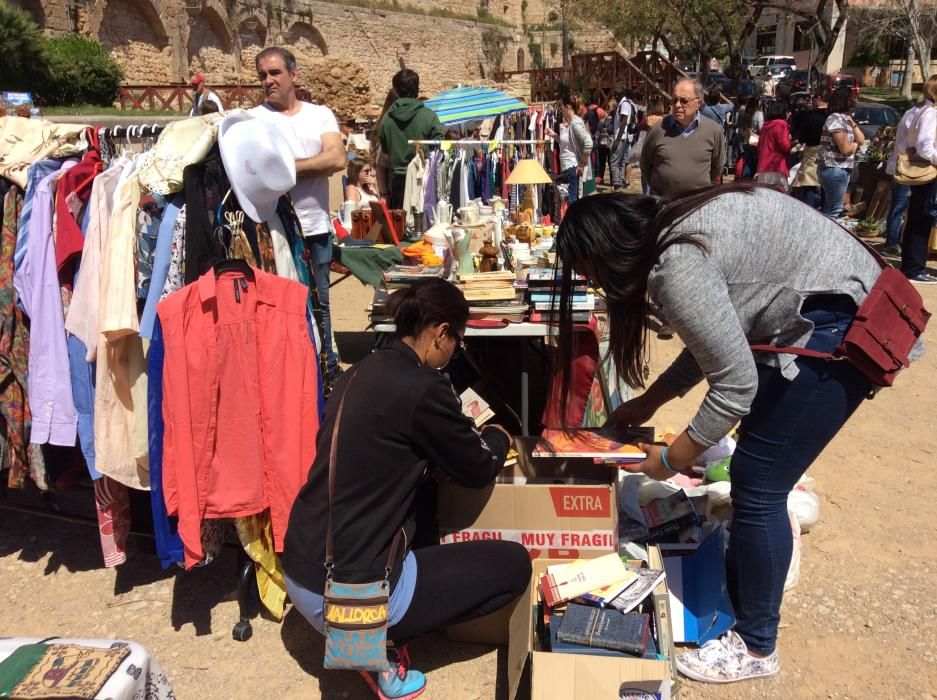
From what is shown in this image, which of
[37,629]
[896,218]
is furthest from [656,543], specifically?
[896,218]

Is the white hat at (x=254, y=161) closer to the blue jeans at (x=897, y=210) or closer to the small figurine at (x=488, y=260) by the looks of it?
the small figurine at (x=488, y=260)

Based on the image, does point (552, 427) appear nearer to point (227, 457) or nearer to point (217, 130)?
point (227, 457)

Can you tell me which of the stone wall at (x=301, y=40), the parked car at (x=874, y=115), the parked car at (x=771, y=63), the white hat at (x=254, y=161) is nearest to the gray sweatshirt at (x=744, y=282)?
the white hat at (x=254, y=161)

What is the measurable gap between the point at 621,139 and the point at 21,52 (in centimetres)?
1409

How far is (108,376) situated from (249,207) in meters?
0.78

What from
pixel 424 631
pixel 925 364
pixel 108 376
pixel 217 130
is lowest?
pixel 925 364

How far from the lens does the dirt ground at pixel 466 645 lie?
2.44 m

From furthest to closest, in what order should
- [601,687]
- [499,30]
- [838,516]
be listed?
1. [499,30]
2. [838,516]
3. [601,687]

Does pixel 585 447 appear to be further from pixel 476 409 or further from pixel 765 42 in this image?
pixel 765 42

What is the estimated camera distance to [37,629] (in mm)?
2809

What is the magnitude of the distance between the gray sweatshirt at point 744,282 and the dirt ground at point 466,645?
3.74 feet

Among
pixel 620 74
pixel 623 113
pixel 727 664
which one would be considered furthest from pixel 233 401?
pixel 620 74

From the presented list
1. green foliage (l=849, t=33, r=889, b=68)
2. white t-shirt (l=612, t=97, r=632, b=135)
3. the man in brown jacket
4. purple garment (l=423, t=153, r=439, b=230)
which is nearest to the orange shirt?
purple garment (l=423, t=153, r=439, b=230)

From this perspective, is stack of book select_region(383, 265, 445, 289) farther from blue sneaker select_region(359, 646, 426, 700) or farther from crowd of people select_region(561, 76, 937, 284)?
crowd of people select_region(561, 76, 937, 284)
